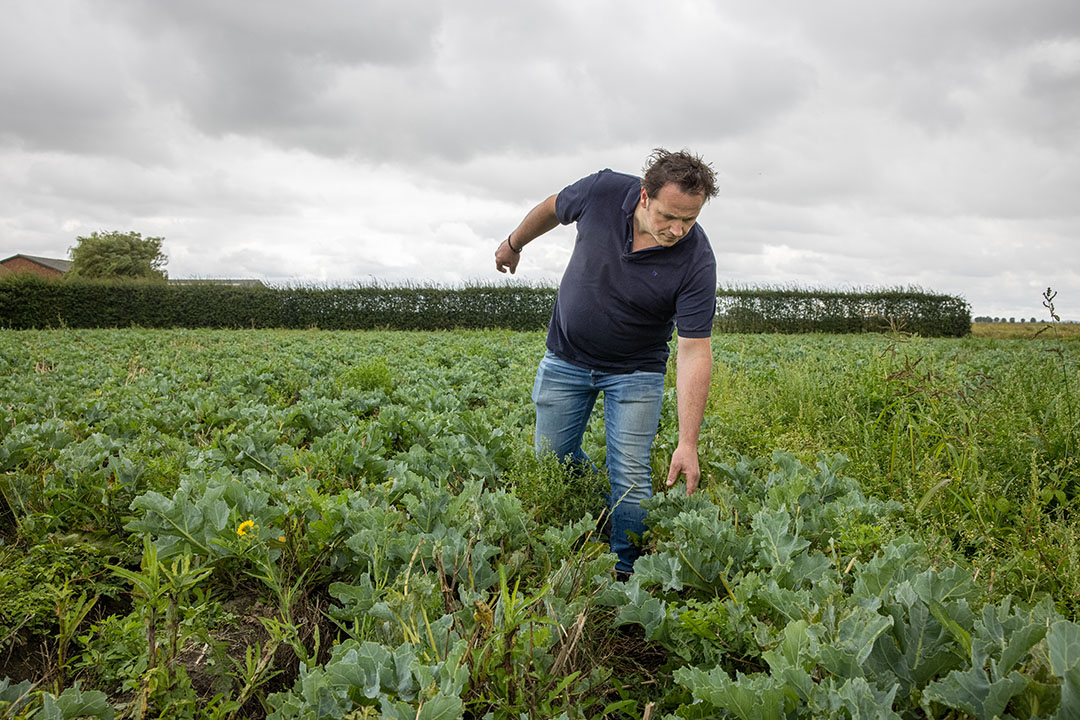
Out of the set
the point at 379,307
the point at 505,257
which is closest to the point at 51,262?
the point at 379,307

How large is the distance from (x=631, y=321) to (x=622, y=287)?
209mm

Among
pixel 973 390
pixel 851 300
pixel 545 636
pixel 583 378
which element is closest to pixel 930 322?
pixel 851 300

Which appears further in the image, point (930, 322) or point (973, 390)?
→ point (930, 322)

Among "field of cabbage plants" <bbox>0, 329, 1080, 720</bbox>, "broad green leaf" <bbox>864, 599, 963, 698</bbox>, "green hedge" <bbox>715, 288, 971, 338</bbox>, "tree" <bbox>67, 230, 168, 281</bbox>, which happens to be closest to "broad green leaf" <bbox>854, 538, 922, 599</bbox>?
"field of cabbage plants" <bbox>0, 329, 1080, 720</bbox>

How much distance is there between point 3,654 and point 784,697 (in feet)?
9.98

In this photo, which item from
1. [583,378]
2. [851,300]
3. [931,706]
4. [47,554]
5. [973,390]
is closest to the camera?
[931,706]

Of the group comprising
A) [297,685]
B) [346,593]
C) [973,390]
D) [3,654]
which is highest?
[973,390]

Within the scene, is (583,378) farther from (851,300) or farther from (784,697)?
(851,300)

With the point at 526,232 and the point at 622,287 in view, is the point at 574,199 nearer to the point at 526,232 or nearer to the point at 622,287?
the point at 526,232

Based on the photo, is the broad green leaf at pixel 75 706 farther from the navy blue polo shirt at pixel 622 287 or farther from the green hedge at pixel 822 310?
the green hedge at pixel 822 310

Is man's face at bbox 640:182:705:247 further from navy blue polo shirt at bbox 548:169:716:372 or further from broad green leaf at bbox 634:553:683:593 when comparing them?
broad green leaf at bbox 634:553:683:593

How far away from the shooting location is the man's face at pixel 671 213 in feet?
10.8

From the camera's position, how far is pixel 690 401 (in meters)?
3.48

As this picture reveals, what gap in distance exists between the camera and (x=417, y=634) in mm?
1984
